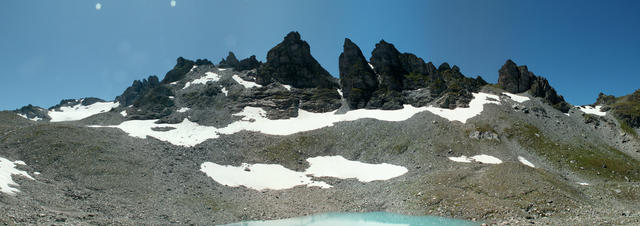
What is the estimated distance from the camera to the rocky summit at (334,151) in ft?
111

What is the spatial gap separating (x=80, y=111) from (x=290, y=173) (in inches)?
6386

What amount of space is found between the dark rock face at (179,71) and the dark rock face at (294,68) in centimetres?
3541

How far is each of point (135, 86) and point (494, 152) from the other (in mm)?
147214

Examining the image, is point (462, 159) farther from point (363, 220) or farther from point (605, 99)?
point (605, 99)

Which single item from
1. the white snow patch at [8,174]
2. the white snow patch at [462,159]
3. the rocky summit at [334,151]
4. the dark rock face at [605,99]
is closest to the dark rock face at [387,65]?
the rocky summit at [334,151]

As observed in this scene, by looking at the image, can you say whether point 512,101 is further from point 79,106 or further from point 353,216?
point 79,106

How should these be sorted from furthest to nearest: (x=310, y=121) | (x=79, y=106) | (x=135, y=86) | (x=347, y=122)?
(x=79, y=106)
(x=135, y=86)
(x=310, y=121)
(x=347, y=122)

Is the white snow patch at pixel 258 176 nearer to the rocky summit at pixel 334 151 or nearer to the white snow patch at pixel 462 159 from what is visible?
the rocky summit at pixel 334 151

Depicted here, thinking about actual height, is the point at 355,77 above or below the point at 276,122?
above

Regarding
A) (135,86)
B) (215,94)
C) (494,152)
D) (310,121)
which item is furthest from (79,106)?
(494,152)

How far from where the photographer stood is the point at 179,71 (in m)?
124

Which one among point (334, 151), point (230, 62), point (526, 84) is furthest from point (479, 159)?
point (230, 62)

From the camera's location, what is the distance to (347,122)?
7675 centimetres

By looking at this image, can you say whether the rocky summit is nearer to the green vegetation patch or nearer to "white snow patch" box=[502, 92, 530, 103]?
the green vegetation patch
